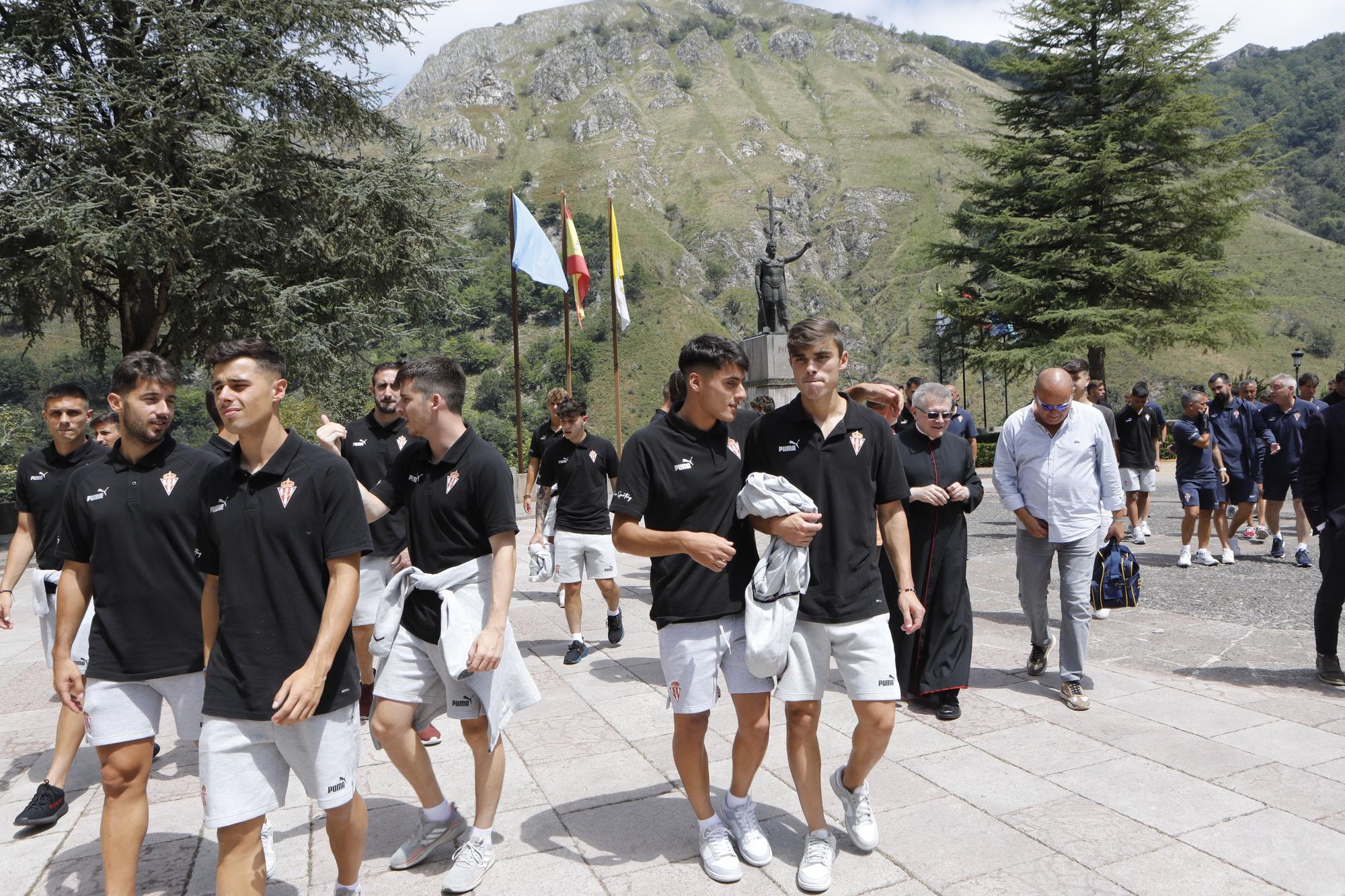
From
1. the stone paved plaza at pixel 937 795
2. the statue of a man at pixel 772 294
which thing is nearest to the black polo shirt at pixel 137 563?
the stone paved plaza at pixel 937 795

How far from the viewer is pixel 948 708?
15.5 feet

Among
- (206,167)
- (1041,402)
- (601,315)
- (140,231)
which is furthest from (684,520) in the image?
(601,315)

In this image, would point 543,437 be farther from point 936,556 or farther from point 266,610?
point 266,610

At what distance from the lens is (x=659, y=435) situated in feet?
10.0

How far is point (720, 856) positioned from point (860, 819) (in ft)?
1.80

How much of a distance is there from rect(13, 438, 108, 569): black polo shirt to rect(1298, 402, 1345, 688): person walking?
673 centimetres

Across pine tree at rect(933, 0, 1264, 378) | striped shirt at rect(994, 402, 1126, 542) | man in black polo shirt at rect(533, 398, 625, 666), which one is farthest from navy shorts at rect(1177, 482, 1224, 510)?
pine tree at rect(933, 0, 1264, 378)

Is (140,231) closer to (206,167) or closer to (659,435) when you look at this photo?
(206,167)

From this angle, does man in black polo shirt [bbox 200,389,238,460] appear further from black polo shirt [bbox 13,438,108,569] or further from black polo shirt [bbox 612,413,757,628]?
black polo shirt [bbox 612,413,757,628]

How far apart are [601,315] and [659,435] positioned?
108 meters

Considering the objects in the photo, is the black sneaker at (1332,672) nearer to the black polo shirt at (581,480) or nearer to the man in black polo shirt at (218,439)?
the black polo shirt at (581,480)

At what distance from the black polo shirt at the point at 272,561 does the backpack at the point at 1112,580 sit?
4.50 m

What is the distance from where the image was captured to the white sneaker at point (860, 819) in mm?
3195

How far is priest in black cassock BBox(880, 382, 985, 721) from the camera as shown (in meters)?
4.82
